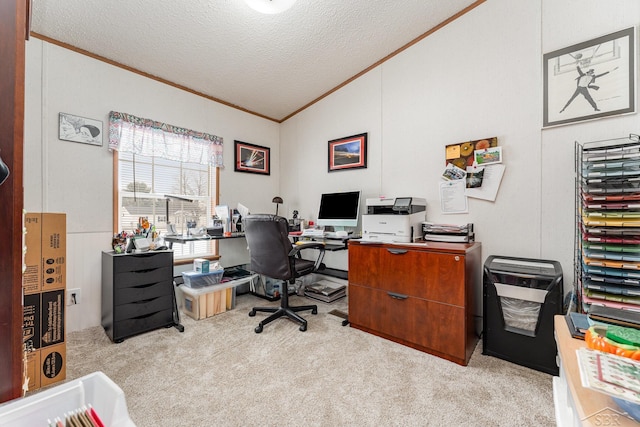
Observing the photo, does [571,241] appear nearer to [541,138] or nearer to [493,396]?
[541,138]

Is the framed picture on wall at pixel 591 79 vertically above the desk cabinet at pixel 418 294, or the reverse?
the framed picture on wall at pixel 591 79

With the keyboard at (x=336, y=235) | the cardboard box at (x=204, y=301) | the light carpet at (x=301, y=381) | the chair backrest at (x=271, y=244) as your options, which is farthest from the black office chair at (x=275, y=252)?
the cardboard box at (x=204, y=301)

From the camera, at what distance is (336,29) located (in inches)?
94.0

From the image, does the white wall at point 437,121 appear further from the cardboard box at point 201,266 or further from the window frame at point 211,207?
the cardboard box at point 201,266

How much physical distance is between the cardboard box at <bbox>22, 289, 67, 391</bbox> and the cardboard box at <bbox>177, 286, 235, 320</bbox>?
0.97 meters

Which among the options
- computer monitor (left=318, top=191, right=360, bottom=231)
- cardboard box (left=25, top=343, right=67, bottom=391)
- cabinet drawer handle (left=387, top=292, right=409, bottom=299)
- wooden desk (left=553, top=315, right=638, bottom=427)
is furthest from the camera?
computer monitor (left=318, top=191, right=360, bottom=231)

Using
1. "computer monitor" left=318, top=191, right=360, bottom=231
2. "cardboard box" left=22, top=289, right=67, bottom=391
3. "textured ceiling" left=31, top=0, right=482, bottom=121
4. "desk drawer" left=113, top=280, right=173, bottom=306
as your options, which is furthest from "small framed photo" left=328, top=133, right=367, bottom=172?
"cardboard box" left=22, top=289, right=67, bottom=391

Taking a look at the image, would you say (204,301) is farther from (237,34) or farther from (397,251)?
(237,34)

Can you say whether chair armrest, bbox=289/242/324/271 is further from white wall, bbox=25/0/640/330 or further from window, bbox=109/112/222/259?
window, bbox=109/112/222/259

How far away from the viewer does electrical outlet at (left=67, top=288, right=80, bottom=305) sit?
7.51ft

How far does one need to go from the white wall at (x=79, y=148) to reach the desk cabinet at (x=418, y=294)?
7.66 ft

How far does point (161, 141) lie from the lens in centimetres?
283

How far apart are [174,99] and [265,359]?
2795 mm

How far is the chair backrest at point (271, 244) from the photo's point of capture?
2.25 m
